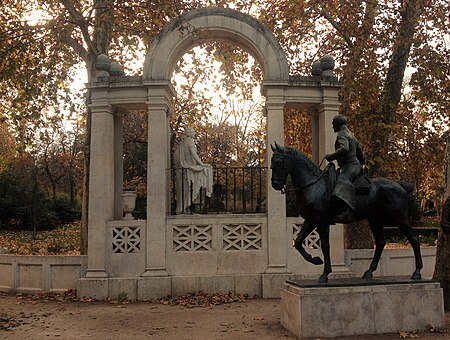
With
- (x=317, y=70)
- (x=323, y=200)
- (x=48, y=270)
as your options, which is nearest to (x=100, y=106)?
(x=48, y=270)

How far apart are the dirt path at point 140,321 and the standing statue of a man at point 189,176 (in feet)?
9.05

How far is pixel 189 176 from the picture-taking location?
1248 cm

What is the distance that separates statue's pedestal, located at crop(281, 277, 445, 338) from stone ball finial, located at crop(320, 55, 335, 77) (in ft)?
19.5

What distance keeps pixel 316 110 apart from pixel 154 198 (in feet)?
15.6

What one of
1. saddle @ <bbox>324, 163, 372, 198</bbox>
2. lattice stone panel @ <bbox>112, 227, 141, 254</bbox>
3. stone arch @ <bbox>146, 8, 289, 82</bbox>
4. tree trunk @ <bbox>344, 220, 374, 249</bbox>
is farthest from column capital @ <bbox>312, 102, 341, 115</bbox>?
tree trunk @ <bbox>344, 220, 374, 249</bbox>

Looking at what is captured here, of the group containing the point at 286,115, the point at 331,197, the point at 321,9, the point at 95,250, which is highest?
the point at 321,9

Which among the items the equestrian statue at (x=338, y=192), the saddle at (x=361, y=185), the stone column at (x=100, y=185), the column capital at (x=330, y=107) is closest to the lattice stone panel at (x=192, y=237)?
the stone column at (x=100, y=185)

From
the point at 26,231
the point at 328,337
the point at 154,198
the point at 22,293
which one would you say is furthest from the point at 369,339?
the point at 26,231

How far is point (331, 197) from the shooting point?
809 centimetres

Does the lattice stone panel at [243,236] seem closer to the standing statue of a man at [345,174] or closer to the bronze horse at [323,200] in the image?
the bronze horse at [323,200]

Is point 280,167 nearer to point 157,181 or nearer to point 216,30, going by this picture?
point 157,181

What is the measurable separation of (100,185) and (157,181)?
1386mm

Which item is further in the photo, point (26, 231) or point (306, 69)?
point (26, 231)

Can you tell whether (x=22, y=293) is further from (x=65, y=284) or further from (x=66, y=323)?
(x=66, y=323)
